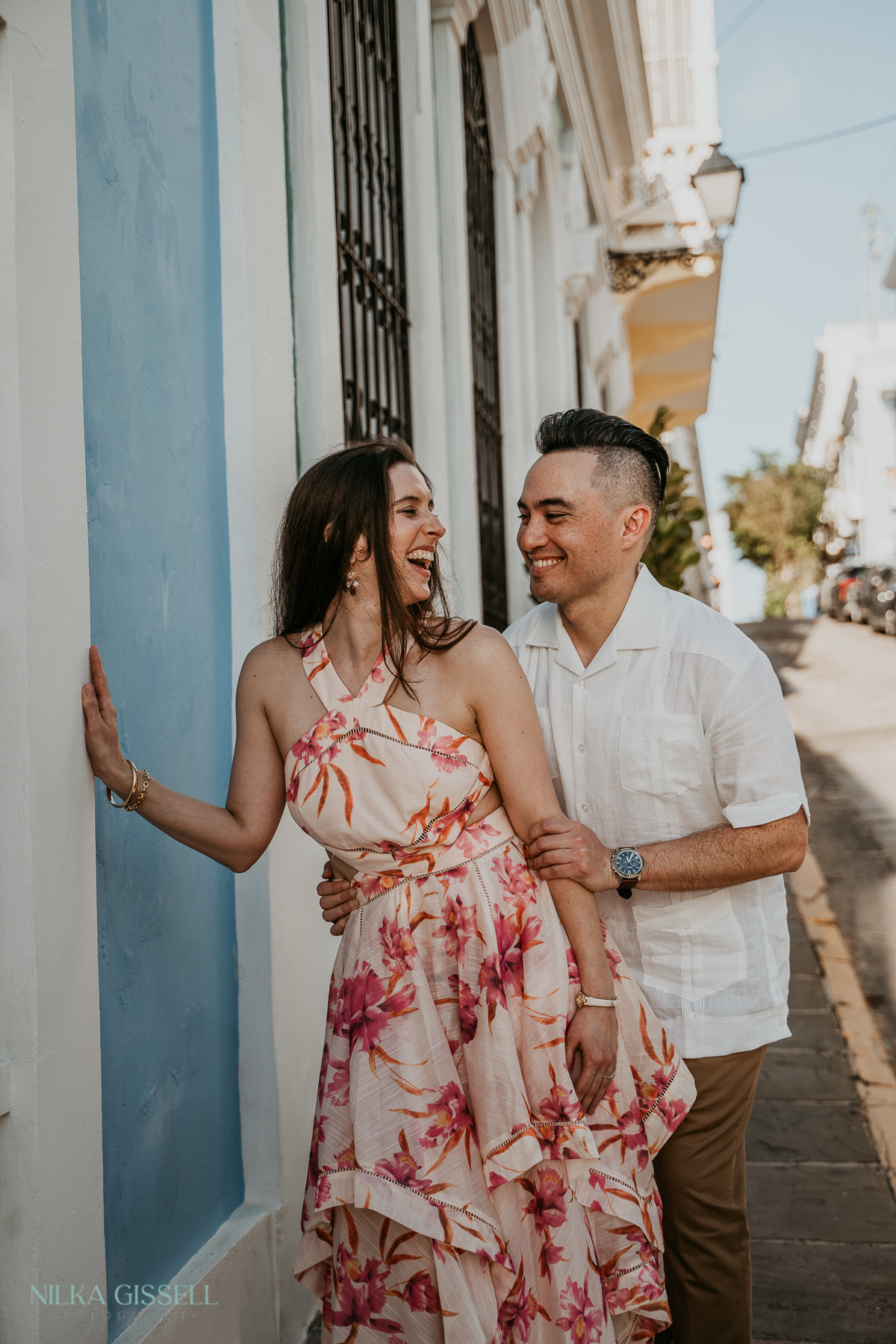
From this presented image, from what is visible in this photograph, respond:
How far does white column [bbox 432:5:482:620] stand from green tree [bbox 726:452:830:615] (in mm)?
45254

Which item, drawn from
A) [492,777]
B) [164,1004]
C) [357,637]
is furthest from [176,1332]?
[357,637]

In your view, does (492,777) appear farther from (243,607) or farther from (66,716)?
(243,607)

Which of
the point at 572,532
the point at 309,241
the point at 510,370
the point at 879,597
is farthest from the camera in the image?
the point at 879,597

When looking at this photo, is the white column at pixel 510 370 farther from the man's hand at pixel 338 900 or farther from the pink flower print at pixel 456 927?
the pink flower print at pixel 456 927

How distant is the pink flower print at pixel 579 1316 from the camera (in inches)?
80.3

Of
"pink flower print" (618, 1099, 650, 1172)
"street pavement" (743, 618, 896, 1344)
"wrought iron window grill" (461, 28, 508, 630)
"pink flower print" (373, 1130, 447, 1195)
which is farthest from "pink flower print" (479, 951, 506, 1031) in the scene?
Result: "wrought iron window grill" (461, 28, 508, 630)

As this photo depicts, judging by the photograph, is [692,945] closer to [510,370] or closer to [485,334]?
[485,334]

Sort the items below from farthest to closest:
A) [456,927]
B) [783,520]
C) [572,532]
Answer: [783,520] < [572,532] < [456,927]

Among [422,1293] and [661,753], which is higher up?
[661,753]

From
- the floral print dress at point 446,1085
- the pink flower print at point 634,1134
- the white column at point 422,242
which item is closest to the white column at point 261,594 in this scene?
the floral print dress at point 446,1085

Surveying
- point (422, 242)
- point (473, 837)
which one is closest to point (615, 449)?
point (473, 837)

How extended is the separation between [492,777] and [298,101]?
2.42 meters

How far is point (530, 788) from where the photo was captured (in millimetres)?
2139

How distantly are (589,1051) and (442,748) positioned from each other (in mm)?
639
